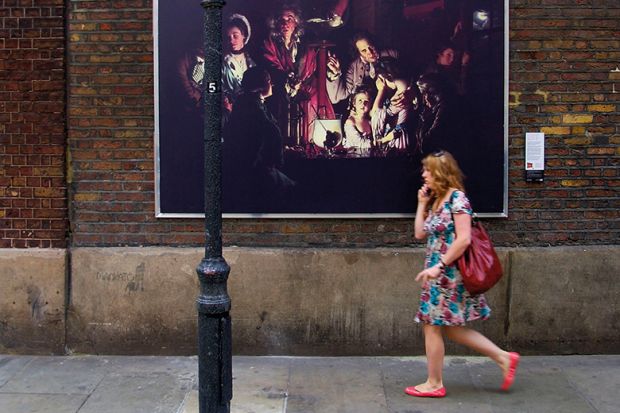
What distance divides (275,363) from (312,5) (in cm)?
307

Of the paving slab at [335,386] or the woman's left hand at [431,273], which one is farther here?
the paving slab at [335,386]

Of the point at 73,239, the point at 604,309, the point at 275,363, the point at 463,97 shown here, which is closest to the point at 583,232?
the point at 604,309

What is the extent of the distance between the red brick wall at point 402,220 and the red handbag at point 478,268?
127 centimetres

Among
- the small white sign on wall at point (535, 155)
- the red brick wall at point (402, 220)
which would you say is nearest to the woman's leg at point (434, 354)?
the red brick wall at point (402, 220)

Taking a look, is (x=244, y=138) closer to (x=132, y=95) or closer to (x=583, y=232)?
(x=132, y=95)

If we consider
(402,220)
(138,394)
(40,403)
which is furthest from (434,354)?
(40,403)

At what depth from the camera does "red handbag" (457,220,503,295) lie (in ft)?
15.2

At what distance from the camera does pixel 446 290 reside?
4770 mm

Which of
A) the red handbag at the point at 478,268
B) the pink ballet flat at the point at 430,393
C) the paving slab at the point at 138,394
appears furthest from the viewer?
the pink ballet flat at the point at 430,393

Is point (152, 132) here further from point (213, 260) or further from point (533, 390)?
point (533, 390)

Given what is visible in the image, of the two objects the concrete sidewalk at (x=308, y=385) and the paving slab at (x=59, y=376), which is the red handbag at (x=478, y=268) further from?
the paving slab at (x=59, y=376)

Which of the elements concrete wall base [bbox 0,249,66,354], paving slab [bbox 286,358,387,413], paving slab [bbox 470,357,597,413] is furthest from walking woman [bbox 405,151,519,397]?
concrete wall base [bbox 0,249,66,354]

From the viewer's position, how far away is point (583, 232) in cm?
596

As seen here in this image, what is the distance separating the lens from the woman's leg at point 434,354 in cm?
488
